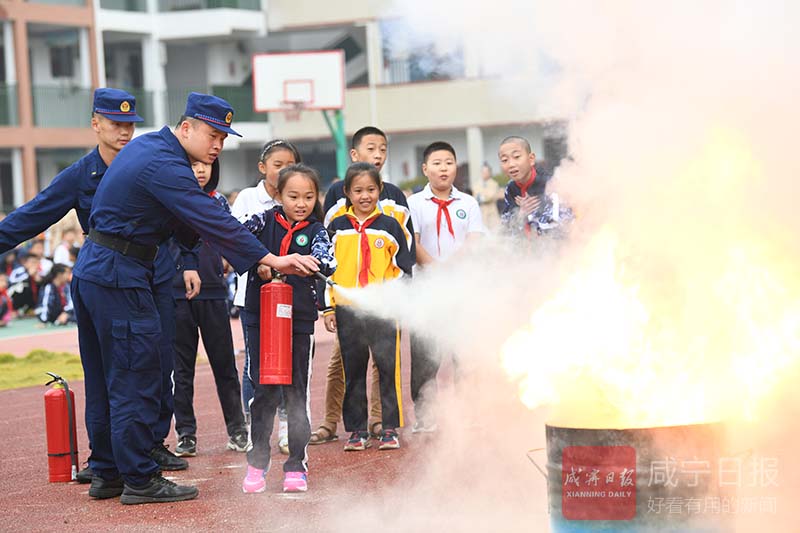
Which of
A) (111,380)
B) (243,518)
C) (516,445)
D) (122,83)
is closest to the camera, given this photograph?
(243,518)

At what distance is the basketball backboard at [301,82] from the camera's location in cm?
2944

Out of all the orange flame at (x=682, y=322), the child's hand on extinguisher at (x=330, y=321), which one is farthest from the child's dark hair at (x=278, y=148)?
the orange flame at (x=682, y=322)

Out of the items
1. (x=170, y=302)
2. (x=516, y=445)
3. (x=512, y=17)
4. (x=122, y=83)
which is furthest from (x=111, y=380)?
(x=122, y=83)

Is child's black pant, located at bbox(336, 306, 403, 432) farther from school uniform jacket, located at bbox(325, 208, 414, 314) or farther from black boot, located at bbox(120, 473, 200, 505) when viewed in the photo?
black boot, located at bbox(120, 473, 200, 505)

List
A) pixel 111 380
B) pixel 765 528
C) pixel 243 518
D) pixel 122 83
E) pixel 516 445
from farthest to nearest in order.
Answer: pixel 122 83, pixel 516 445, pixel 111 380, pixel 243 518, pixel 765 528

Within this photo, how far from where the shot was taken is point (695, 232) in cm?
559

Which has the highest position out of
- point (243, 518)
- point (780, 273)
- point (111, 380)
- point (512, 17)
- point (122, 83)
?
point (122, 83)

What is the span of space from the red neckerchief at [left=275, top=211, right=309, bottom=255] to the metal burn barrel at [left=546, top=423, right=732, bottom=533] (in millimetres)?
2622

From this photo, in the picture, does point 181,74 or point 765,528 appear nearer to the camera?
point 765,528

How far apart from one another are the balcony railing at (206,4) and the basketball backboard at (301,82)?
833cm

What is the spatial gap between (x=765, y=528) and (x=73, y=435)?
4.43 m

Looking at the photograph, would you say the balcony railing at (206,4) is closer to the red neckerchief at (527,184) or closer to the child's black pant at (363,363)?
the red neckerchief at (527,184)

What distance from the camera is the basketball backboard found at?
1159 inches

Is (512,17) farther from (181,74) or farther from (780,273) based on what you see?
(181,74)
